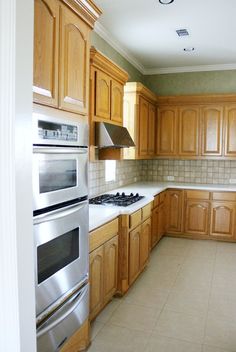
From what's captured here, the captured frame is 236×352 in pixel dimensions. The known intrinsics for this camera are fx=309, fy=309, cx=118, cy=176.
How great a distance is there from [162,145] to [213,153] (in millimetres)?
869

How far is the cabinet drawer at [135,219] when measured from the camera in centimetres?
308

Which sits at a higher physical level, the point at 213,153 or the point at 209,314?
the point at 213,153

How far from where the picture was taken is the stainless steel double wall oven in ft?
5.16

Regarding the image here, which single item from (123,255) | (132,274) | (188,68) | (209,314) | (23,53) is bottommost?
(209,314)

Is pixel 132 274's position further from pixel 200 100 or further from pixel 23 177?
pixel 200 100

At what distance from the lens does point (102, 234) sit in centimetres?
255

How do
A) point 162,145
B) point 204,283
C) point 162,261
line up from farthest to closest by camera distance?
point 162,145 → point 162,261 → point 204,283

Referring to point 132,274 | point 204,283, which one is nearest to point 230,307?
point 204,283

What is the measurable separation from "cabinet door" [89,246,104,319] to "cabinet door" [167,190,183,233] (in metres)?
2.77

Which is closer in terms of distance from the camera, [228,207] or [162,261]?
[162,261]

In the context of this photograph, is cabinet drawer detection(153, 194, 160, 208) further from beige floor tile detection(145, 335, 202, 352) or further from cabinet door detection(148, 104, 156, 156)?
beige floor tile detection(145, 335, 202, 352)

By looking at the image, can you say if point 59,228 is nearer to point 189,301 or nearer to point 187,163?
point 189,301

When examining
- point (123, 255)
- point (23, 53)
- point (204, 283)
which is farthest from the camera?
point (204, 283)

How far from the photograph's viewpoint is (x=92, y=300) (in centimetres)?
244
